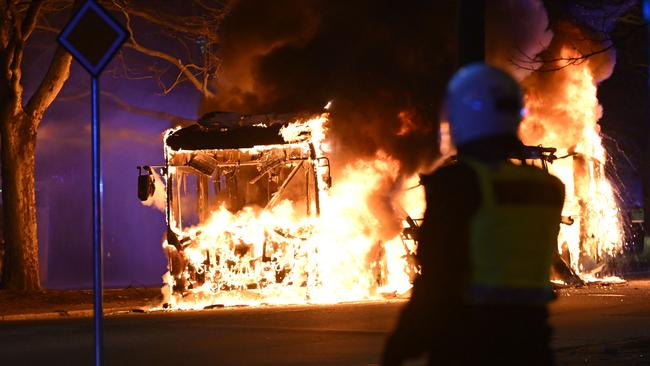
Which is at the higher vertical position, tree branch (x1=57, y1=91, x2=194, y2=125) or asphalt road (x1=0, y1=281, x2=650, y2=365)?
tree branch (x1=57, y1=91, x2=194, y2=125)

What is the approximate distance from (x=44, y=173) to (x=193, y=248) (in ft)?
44.8

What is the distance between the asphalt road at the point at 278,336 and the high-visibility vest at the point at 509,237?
7838mm

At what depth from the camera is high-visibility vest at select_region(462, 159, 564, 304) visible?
3.63m

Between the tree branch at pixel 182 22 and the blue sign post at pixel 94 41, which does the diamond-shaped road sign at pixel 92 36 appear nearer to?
the blue sign post at pixel 94 41

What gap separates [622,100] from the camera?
43906 millimetres

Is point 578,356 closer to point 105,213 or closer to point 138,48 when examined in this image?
point 138,48

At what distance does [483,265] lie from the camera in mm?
3643

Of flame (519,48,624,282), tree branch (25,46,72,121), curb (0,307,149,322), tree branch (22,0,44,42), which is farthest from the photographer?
tree branch (25,46,72,121)

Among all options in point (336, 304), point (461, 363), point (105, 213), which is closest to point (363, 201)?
point (336, 304)

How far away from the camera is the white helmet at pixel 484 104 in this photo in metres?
3.64

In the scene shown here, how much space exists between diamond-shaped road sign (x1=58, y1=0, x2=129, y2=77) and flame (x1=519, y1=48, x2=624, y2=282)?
1726 cm

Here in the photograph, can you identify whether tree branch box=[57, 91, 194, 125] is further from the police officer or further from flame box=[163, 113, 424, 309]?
the police officer

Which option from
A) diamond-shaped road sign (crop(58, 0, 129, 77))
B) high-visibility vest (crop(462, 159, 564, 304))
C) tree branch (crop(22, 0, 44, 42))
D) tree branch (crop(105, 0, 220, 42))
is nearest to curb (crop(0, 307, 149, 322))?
tree branch (crop(22, 0, 44, 42))

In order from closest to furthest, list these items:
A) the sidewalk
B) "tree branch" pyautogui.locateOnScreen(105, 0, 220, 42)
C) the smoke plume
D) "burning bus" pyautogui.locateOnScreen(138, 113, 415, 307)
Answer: "burning bus" pyautogui.locateOnScreen(138, 113, 415, 307) → the sidewalk → the smoke plume → "tree branch" pyautogui.locateOnScreen(105, 0, 220, 42)
